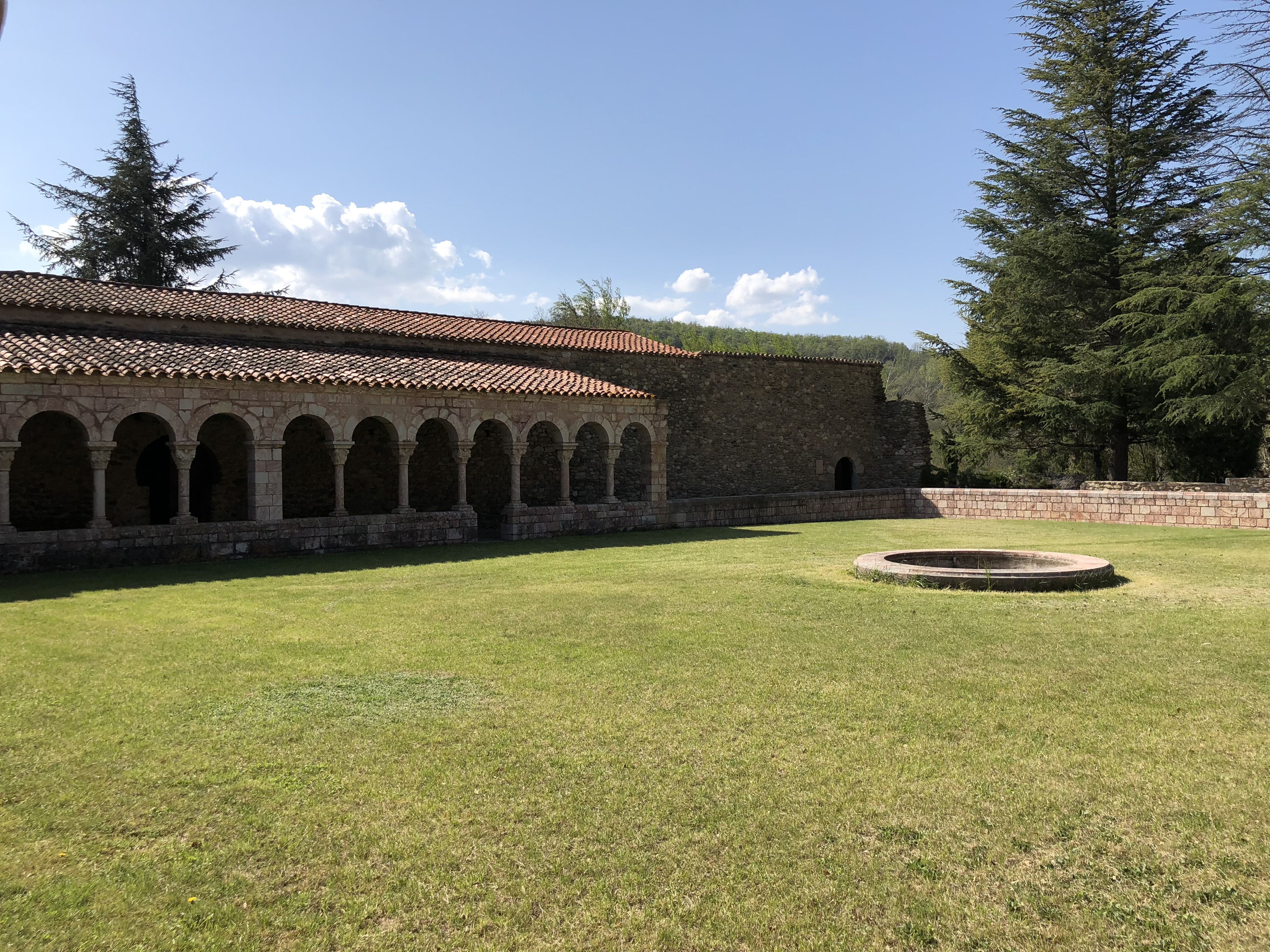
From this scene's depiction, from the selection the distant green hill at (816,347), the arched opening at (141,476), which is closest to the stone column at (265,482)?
the arched opening at (141,476)

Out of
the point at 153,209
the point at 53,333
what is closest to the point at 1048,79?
the point at 53,333

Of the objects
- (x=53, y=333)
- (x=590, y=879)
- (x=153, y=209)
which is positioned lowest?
(x=590, y=879)

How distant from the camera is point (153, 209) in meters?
31.9

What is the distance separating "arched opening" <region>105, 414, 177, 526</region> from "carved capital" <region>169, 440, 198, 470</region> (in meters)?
2.91

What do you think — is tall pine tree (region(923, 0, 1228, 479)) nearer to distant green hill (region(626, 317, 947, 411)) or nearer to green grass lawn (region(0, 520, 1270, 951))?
green grass lawn (region(0, 520, 1270, 951))

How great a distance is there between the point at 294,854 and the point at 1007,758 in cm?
313

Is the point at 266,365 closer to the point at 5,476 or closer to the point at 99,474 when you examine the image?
the point at 99,474

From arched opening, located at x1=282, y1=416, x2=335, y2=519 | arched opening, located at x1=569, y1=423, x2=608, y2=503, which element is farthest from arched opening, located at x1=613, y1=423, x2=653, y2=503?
arched opening, located at x1=282, y1=416, x2=335, y2=519

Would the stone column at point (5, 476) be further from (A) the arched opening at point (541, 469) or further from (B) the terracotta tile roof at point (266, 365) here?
(A) the arched opening at point (541, 469)

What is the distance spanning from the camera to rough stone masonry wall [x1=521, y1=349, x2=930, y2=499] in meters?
22.4

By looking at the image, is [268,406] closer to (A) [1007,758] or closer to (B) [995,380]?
(A) [1007,758]

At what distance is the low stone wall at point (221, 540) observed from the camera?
11258 millimetres

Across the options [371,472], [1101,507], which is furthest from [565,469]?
[1101,507]

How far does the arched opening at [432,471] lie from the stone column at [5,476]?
7692 millimetres
